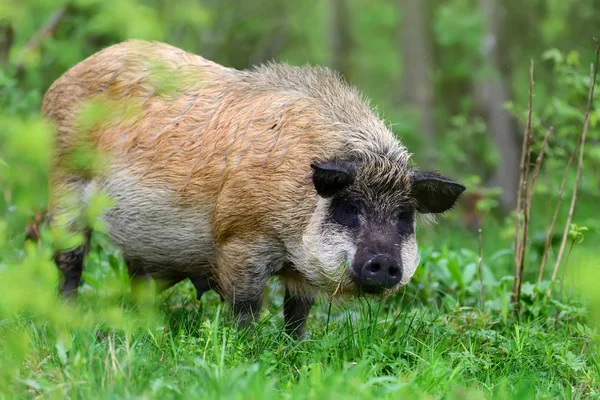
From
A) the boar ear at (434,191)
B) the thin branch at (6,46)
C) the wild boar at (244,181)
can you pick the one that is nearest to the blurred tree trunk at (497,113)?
the thin branch at (6,46)

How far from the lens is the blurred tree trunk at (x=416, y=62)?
16172 millimetres

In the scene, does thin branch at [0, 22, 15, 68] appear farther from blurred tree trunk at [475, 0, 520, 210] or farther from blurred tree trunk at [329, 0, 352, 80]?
blurred tree trunk at [329, 0, 352, 80]

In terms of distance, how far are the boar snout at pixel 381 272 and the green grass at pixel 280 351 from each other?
20cm

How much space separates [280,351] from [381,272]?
0.72 meters

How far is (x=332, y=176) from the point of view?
5.00m

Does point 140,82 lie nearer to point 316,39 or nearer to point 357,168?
point 357,168

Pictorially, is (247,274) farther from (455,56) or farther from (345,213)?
(455,56)

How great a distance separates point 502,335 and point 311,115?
1.90 m

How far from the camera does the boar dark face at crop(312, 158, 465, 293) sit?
194 inches

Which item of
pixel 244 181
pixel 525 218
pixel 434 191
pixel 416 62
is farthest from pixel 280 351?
pixel 416 62

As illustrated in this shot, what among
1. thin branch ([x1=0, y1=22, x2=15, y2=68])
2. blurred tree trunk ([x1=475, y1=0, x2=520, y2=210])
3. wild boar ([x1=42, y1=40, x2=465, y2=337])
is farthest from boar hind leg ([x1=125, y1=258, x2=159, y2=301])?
blurred tree trunk ([x1=475, y1=0, x2=520, y2=210])

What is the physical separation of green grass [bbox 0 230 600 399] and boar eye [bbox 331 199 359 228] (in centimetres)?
49

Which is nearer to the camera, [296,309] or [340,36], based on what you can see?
[296,309]

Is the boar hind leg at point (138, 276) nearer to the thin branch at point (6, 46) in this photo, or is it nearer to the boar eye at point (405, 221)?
the boar eye at point (405, 221)
